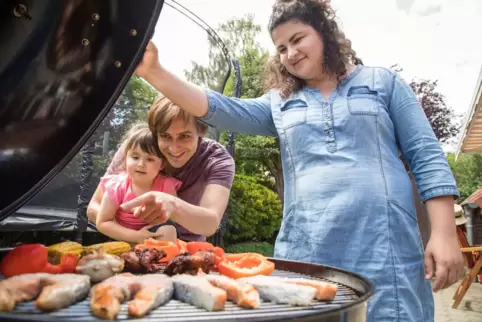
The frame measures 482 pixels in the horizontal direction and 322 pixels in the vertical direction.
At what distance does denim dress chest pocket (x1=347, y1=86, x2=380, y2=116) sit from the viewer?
1767 millimetres

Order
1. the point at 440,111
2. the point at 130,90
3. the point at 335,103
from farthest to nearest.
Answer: the point at 440,111 → the point at 130,90 → the point at 335,103

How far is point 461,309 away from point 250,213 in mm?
5639

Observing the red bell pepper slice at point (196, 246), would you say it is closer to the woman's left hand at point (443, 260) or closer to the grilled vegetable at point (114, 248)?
the grilled vegetable at point (114, 248)

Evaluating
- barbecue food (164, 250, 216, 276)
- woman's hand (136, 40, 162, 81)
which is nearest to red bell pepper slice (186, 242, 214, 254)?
barbecue food (164, 250, 216, 276)

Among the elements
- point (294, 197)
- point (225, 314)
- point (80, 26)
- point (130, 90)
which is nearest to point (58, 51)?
point (80, 26)

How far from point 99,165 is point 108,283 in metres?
5.02

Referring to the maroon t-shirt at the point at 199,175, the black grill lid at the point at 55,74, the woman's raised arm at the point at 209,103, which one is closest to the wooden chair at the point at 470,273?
the maroon t-shirt at the point at 199,175

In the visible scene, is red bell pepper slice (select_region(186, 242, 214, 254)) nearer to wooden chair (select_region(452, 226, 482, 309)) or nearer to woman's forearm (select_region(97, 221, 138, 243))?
woman's forearm (select_region(97, 221, 138, 243))

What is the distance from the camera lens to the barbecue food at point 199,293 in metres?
0.94

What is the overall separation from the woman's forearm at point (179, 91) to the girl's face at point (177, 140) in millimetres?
341

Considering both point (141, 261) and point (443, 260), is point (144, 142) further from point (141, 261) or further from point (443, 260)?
point (443, 260)

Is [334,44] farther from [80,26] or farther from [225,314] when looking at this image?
[225,314]

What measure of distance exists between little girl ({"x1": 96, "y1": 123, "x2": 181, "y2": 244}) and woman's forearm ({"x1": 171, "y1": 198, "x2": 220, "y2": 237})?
8cm

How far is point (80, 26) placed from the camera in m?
1.11
